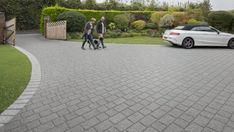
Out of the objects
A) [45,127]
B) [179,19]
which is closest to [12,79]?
[45,127]

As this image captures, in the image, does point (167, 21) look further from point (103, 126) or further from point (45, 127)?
point (45, 127)

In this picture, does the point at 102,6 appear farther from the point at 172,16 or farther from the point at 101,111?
the point at 101,111

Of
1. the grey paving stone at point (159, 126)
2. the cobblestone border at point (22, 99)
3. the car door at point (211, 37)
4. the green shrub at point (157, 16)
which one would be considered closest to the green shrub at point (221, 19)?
the green shrub at point (157, 16)

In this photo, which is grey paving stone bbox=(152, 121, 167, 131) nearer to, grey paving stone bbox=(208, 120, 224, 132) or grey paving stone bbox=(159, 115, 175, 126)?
grey paving stone bbox=(159, 115, 175, 126)

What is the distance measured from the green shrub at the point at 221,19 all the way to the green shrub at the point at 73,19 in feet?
37.8

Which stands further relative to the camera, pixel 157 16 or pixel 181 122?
pixel 157 16

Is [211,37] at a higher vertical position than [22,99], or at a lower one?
higher

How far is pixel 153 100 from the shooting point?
205 inches

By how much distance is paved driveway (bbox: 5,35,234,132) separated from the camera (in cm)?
400

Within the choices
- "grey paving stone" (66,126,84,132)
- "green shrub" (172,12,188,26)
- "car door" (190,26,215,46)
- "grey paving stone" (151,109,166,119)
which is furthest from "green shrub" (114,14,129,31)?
"grey paving stone" (66,126,84,132)

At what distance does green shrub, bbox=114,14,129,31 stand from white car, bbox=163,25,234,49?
9.69 meters

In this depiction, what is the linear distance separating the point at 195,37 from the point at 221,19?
844cm

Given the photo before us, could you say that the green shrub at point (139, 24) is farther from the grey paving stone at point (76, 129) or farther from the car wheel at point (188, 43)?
the grey paving stone at point (76, 129)

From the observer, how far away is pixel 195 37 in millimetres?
15172
